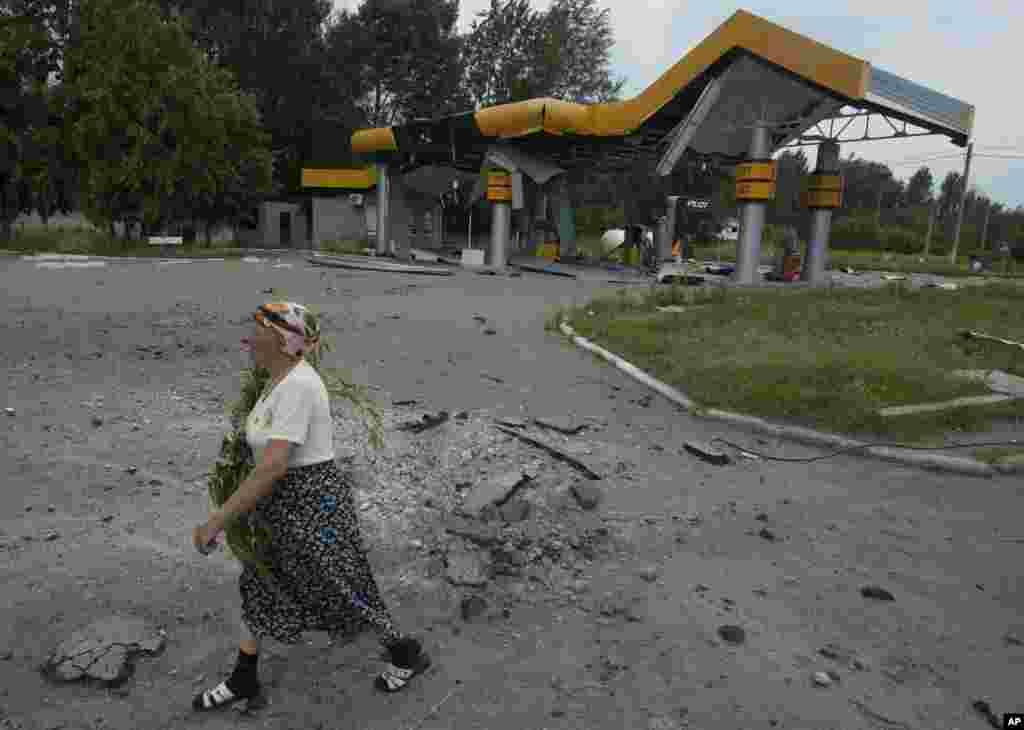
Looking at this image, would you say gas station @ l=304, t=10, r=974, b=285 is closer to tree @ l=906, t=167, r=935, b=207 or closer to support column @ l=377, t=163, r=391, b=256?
support column @ l=377, t=163, r=391, b=256

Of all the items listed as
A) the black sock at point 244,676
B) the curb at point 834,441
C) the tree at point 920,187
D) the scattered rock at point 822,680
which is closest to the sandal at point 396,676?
the black sock at point 244,676

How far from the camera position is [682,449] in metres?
6.44

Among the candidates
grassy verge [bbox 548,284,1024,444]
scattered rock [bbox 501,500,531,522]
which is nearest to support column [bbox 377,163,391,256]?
grassy verge [bbox 548,284,1024,444]

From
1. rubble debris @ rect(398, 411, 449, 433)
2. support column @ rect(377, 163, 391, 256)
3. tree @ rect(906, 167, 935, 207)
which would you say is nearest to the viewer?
rubble debris @ rect(398, 411, 449, 433)

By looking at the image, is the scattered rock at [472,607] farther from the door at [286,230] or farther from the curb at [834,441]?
the door at [286,230]

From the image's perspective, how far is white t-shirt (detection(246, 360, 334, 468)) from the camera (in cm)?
268

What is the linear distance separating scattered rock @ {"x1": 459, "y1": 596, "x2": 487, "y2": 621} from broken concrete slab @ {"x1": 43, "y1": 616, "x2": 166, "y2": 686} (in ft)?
4.58

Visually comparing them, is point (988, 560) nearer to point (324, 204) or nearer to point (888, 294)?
point (888, 294)

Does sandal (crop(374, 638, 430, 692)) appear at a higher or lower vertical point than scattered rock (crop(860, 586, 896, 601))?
lower

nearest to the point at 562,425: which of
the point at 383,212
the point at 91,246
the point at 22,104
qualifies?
the point at 383,212

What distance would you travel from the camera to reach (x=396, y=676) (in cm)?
303

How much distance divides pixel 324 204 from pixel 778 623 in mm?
34798

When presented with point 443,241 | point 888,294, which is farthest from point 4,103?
point 888,294

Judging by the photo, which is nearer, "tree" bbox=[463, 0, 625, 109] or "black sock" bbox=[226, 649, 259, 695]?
"black sock" bbox=[226, 649, 259, 695]
